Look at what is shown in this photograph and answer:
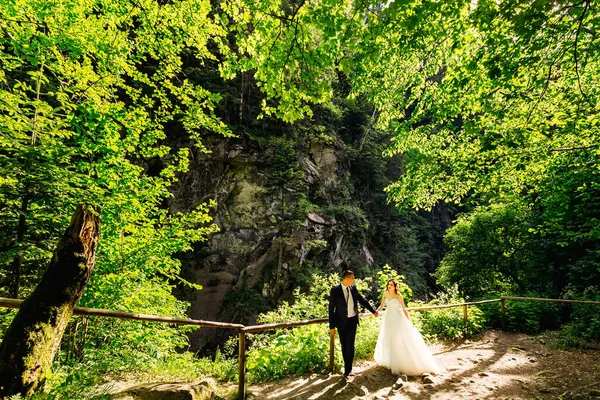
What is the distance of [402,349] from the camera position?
5.65 metres

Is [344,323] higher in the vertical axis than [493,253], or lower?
lower

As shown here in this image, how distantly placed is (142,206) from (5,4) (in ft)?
13.0

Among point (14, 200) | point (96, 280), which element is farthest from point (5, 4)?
point (96, 280)

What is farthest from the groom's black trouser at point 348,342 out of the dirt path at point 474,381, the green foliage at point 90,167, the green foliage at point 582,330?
the green foliage at point 582,330

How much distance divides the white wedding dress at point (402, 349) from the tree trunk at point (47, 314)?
5.29 metres

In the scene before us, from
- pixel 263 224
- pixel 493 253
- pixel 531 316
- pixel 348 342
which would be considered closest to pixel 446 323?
pixel 531 316

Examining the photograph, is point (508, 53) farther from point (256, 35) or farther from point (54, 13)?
point (54, 13)

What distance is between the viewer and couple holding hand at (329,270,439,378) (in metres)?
5.22

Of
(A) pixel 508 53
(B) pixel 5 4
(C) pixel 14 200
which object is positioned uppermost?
(B) pixel 5 4

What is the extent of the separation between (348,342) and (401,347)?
4.06 ft

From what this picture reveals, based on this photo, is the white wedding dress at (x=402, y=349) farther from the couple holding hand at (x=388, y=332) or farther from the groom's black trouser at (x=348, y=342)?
the groom's black trouser at (x=348, y=342)

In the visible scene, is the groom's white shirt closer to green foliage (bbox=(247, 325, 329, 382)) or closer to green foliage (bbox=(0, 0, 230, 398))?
green foliage (bbox=(247, 325, 329, 382))

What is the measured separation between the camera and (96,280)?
5.79m

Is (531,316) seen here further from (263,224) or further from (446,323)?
(263,224)
